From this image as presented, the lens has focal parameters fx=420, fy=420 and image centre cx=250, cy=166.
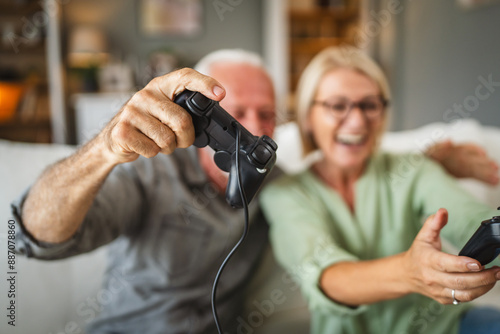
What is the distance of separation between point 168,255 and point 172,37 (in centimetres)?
392

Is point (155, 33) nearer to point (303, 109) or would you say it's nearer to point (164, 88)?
point (303, 109)

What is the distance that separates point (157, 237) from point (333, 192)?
39cm

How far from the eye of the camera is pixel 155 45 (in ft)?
14.4

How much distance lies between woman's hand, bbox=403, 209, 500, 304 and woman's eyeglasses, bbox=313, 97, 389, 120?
0.41 m

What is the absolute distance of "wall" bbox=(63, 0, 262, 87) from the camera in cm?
421

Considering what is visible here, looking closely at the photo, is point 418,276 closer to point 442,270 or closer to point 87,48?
point 442,270

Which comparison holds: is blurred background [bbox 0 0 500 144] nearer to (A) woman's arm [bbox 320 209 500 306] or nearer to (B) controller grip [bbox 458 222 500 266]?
(A) woman's arm [bbox 320 209 500 306]

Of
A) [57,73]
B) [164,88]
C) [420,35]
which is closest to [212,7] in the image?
[57,73]

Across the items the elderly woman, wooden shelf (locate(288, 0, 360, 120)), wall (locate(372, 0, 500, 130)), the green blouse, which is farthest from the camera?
wooden shelf (locate(288, 0, 360, 120))

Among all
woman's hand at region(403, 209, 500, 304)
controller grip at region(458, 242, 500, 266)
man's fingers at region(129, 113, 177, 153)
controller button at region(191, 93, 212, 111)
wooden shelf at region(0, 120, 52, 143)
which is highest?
controller button at region(191, 93, 212, 111)

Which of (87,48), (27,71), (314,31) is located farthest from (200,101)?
(314,31)

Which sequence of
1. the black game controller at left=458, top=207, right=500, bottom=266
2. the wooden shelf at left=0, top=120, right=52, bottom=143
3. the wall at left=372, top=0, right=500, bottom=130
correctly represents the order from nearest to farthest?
the black game controller at left=458, top=207, right=500, bottom=266 < the wall at left=372, top=0, right=500, bottom=130 < the wooden shelf at left=0, top=120, right=52, bottom=143

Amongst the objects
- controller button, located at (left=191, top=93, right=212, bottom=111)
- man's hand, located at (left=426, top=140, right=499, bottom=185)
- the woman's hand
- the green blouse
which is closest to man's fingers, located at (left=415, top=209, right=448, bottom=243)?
the woman's hand

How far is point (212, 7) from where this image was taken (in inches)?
174
